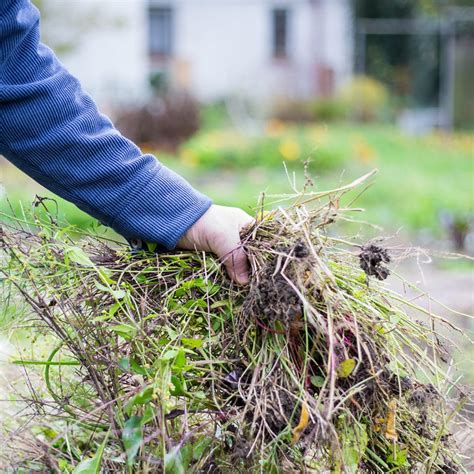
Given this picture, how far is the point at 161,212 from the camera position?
1879 millimetres

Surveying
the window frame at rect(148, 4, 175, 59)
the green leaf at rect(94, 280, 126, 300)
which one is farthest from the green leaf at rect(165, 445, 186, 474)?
the window frame at rect(148, 4, 175, 59)

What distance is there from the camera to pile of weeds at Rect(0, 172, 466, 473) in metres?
1.64

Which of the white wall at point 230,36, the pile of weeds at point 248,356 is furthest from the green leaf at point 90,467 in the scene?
the white wall at point 230,36

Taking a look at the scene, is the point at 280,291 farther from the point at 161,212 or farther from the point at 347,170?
the point at 347,170

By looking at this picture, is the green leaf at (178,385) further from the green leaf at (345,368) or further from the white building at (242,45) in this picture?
the white building at (242,45)

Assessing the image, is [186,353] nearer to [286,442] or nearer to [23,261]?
[286,442]

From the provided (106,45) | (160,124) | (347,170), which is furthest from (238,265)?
(106,45)

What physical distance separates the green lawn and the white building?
8.65 meters

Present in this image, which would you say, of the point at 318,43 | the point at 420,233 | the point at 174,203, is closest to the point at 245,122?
the point at 318,43

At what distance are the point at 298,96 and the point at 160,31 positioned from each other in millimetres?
9019

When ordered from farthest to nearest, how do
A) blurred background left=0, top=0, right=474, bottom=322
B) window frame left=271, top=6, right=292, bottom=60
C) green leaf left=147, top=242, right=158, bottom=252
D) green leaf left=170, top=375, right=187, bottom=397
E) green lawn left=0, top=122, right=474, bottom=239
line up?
window frame left=271, top=6, right=292, bottom=60 → blurred background left=0, top=0, right=474, bottom=322 → green lawn left=0, top=122, right=474, bottom=239 → green leaf left=147, top=242, right=158, bottom=252 → green leaf left=170, top=375, right=187, bottom=397

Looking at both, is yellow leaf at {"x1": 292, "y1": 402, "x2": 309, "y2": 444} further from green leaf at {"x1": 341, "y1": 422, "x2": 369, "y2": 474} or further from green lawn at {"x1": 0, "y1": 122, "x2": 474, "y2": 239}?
green lawn at {"x1": 0, "y1": 122, "x2": 474, "y2": 239}

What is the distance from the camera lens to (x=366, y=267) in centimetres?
174

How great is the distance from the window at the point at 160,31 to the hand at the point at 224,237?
26.4m
